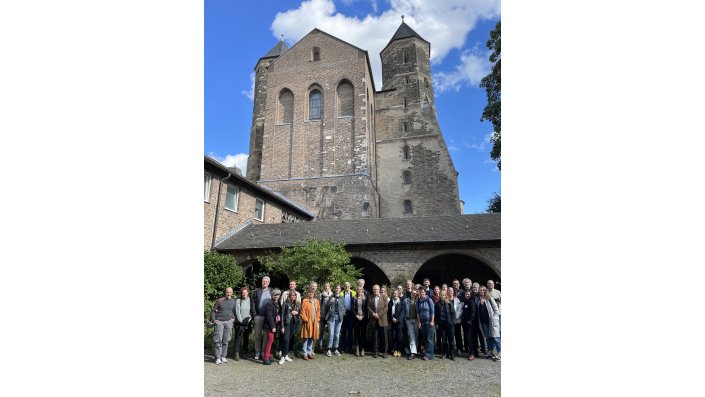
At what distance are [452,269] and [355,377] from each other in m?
11.6

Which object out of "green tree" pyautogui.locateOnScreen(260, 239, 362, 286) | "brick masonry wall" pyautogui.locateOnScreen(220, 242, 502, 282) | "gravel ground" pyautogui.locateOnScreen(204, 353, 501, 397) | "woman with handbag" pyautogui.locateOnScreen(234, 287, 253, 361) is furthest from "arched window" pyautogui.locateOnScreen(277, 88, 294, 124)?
"gravel ground" pyautogui.locateOnScreen(204, 353, 501, 397)

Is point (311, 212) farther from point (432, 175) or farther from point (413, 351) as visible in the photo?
point (413, 351)

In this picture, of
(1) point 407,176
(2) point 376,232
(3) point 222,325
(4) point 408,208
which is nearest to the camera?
(3) point 222,325

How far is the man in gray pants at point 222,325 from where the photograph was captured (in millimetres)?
6457

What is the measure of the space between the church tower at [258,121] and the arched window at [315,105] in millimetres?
4468

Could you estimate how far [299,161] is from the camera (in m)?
26.1

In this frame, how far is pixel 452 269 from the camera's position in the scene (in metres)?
16.4

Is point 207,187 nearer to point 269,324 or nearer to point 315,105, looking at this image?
point 269,324

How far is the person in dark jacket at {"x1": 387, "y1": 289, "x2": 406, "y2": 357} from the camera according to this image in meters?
7.35

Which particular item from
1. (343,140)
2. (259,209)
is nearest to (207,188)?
(259,209)

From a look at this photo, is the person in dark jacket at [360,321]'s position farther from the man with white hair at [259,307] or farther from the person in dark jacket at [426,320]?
the man with white hair at [259,307]

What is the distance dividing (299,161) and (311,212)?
3.73m

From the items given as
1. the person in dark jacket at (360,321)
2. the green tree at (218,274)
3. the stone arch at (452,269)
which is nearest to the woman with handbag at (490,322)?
the person in dark jacket at (360,321)
